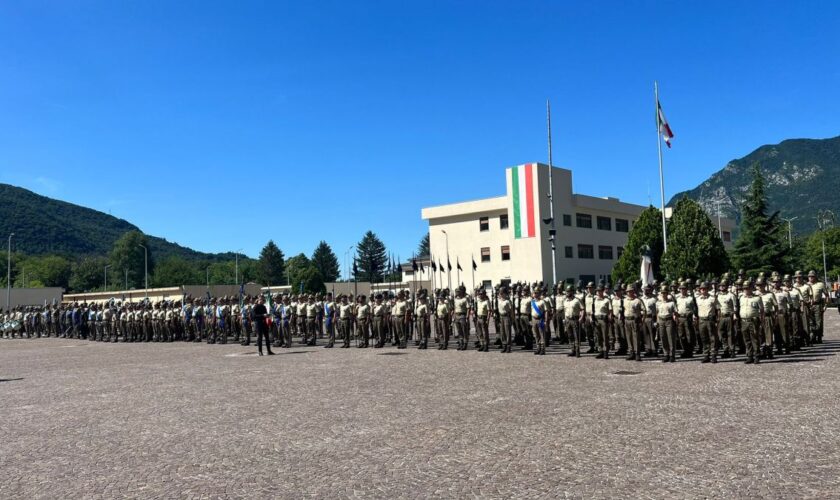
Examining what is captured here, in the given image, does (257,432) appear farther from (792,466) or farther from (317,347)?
(317,347)

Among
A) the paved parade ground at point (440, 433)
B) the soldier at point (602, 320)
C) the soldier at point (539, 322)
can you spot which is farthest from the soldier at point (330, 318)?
the soldier at point (602, 320)

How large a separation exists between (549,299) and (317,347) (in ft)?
27.6

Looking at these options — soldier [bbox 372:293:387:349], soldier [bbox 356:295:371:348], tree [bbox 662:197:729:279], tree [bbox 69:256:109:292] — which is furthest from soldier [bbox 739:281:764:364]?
tree [bbox 69:256:109:292]

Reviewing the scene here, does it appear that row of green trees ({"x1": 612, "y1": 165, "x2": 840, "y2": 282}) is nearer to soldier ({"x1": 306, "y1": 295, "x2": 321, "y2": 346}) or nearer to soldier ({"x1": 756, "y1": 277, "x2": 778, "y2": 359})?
soldier ({"x1": 306, "y1": 295, "x2": 321, "y2": 346})

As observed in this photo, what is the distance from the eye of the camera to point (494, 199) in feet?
194

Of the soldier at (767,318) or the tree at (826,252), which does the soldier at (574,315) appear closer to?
the soldier at (767,318)

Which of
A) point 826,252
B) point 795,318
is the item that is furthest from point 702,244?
point 826,252

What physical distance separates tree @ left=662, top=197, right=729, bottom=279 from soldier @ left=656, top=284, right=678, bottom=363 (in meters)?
29.3

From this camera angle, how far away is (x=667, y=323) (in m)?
14.9

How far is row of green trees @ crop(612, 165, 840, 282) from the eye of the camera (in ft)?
143

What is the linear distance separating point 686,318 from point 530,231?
39780mm

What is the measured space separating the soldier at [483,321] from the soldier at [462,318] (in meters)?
0.32

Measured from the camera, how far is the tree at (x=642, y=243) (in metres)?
46.9

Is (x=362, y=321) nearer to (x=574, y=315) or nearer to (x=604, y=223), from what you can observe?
(x=574, y=315)
